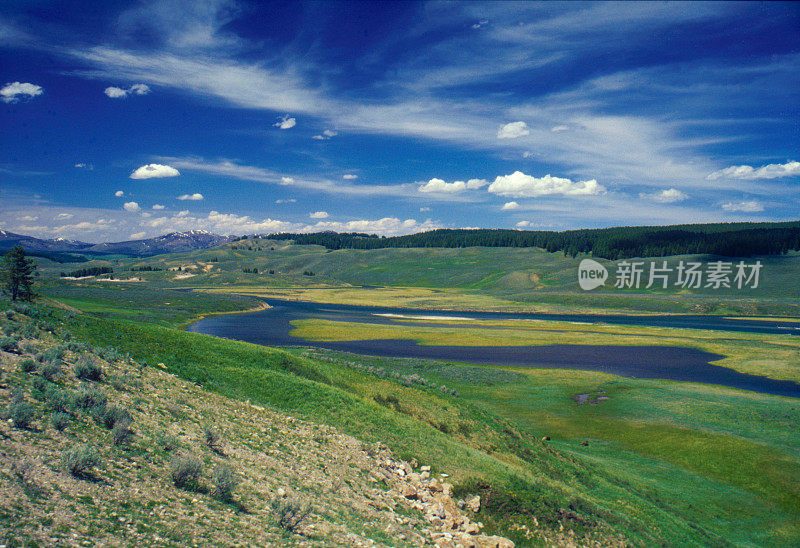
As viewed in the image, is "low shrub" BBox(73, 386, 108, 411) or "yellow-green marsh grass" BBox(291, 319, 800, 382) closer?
"low shrub" BBox(73, 386, 108, 411)

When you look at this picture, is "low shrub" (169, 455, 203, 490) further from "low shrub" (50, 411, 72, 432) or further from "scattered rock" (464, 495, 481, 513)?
"scattered rock" (464, 495, 481, 513)

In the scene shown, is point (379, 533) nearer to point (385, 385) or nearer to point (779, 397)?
point (385, 385)

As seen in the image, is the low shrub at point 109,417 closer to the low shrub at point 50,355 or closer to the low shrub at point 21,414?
the low shrub at point 21,414

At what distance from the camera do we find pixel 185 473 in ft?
38.9

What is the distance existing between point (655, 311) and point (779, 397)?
116551 millimetres

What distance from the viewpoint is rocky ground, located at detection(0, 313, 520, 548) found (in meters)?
9.72

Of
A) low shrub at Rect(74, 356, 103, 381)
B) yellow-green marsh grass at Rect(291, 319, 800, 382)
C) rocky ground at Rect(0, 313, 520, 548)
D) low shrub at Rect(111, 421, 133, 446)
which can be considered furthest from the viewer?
Answer: yellow-green marsh grass at Rect(291, 319, 800, 382)

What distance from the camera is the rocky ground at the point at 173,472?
31.9 ft

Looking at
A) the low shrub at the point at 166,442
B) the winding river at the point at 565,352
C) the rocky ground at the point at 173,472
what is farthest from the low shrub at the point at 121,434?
the winding river at the point at 565,352

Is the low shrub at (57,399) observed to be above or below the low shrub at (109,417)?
above

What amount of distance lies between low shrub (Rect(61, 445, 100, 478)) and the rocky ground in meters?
0.03

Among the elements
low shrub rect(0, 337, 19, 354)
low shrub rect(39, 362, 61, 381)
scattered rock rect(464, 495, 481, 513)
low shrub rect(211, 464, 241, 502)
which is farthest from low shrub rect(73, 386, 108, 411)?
scattered rock rect(464, 495, 481, 513)

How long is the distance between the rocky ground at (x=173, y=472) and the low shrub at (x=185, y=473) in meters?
0.05

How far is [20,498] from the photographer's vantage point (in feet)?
30.1
